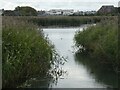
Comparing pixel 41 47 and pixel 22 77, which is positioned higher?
pixel 41 47

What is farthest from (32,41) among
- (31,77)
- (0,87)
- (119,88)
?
(119,88)

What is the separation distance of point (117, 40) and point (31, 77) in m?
3.47

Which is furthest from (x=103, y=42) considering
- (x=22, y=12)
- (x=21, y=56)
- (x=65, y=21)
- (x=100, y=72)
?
(x=65, y=21)

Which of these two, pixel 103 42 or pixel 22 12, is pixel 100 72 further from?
pixel 22 12

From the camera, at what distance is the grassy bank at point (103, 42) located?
11.9 meters

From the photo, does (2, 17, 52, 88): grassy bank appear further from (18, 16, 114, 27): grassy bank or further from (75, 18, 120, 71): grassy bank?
(18, 16, 114, 27): grassy bank

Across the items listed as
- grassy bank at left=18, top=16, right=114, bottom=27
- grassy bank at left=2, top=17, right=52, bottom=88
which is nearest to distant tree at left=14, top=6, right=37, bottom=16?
grassy bank at left=18, top=16, right=114, bottom=27

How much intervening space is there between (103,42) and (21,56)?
4.88 metres

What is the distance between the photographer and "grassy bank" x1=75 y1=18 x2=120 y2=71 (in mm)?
11872

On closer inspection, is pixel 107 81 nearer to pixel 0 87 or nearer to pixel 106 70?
pixel 106 70

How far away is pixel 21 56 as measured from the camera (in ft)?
28.3

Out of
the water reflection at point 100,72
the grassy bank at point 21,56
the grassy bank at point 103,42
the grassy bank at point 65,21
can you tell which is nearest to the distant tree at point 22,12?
the grassy bank at point 65,21

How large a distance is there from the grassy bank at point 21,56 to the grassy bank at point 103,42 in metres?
2.49

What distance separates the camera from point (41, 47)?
387 inches
